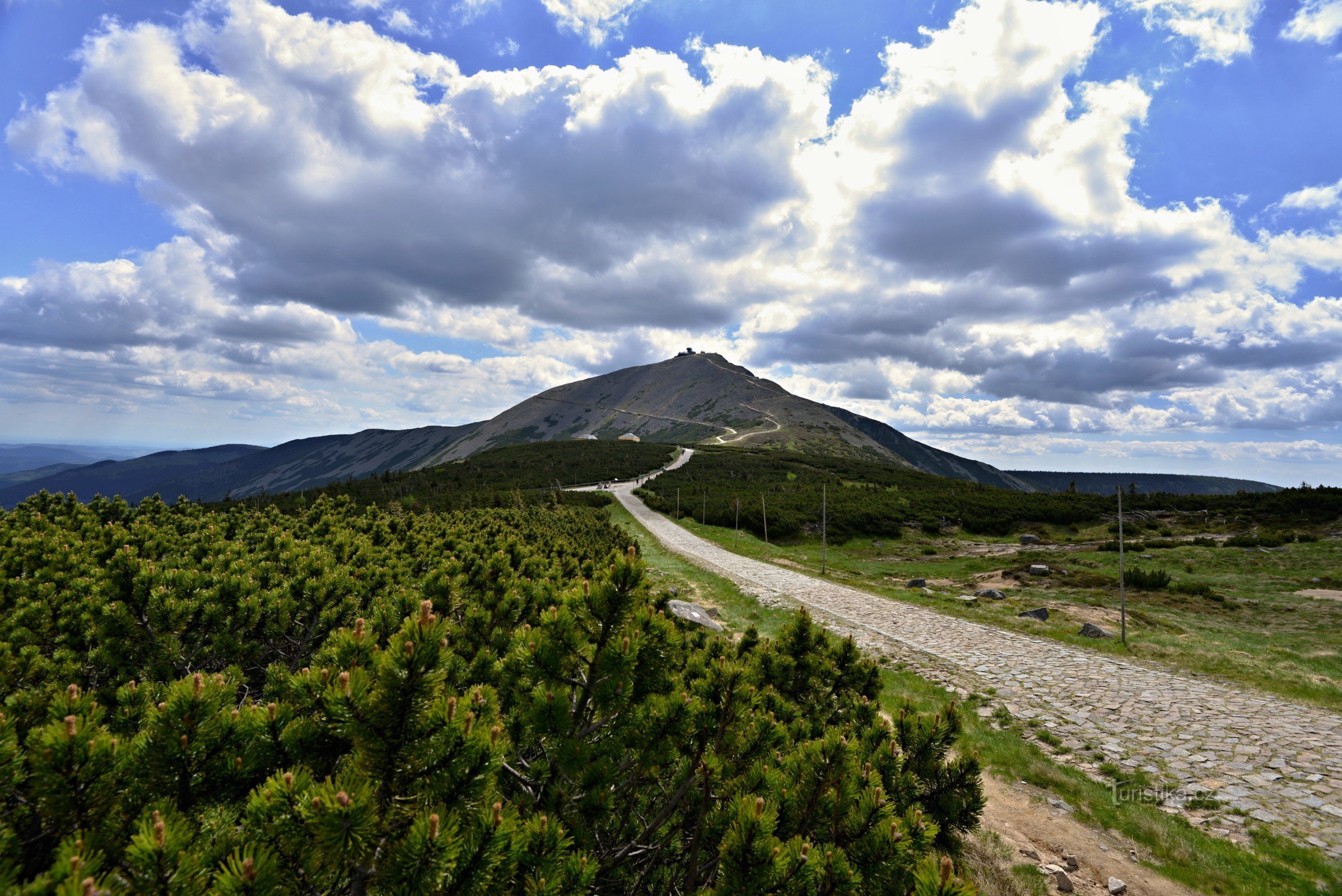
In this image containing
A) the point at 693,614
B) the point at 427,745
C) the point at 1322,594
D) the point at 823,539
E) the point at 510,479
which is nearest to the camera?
the point at 427,745

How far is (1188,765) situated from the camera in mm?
7637

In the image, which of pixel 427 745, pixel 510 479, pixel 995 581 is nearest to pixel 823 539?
pixel 995 581

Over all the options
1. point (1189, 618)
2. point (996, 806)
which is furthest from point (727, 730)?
point (1189, 618)

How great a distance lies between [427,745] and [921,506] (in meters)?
51.9

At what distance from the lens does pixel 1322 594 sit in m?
19.6

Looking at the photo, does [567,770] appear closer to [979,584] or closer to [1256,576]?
[979,584]

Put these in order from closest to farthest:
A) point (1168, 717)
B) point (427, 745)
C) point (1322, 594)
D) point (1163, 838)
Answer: point (427, 745), point (1163, 838), point (1168, 717), point (1322, 594)

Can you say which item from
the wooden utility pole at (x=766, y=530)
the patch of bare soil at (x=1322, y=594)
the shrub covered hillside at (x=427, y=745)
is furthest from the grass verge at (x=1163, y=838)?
the wooden utility pole at (x=766, y=530)

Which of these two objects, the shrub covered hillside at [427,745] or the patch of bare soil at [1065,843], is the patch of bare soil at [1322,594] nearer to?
the patch of bare soil at [1065,843]

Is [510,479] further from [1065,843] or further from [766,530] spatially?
[1065,843]

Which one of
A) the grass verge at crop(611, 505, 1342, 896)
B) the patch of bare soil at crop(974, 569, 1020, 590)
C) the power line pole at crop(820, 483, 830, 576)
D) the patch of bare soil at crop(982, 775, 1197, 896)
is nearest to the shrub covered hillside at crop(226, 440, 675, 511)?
the patch of bare soil at crop(982, 775, 1197, 896)

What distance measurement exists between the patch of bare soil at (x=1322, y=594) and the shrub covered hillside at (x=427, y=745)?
2567 cm

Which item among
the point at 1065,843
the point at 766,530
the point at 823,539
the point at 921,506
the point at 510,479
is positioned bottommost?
the point at 766,530

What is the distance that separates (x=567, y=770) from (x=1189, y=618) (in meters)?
23.8
